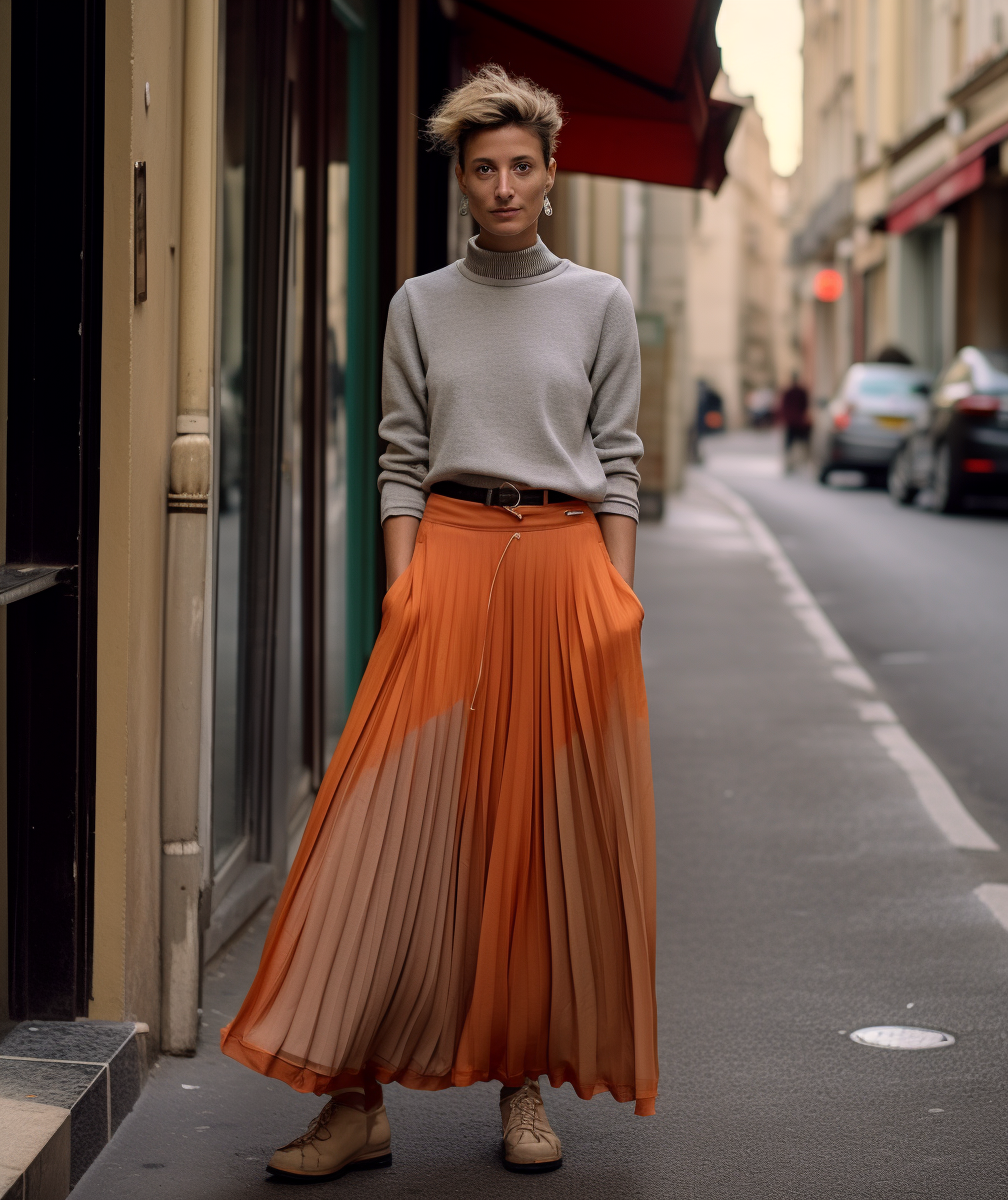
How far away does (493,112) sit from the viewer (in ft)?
10.4

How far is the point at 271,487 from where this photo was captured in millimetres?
4848

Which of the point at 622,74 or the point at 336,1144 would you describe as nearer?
the point at 336,1144

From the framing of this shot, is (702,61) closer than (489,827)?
No

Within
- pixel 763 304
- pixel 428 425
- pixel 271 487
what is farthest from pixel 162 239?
pixel 763 304

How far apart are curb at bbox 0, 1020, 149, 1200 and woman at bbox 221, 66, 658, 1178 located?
13.2 inches

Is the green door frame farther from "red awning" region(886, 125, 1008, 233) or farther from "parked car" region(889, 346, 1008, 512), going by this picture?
"red awning" region(886, 125, 1008, 233)

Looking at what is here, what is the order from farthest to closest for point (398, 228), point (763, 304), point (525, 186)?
point (763, 304)
point (398, 228)
point (525, 186)

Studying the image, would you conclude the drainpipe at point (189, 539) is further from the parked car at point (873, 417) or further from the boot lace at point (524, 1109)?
the parked car at point (873, 417)

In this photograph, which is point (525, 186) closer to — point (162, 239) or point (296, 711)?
point (162, 239)

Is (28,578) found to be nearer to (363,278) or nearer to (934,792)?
(363,278)

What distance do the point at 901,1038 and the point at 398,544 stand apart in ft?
5.85

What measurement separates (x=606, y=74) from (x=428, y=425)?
375 cm

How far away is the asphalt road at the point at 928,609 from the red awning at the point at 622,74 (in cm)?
270

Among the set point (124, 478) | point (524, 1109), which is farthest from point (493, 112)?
point (524, 1109)
